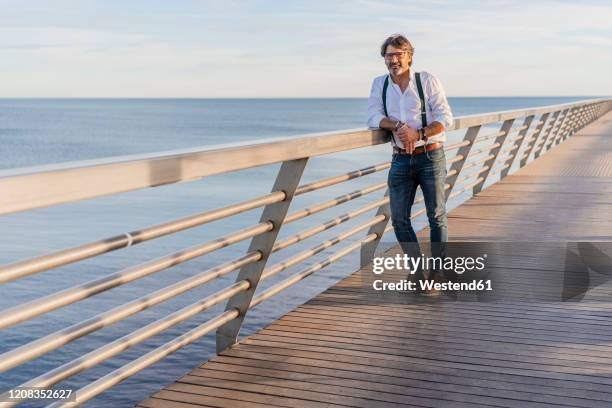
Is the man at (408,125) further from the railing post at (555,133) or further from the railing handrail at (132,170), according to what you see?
the railing post at (555,133)

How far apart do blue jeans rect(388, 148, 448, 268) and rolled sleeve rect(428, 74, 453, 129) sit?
0.22 m

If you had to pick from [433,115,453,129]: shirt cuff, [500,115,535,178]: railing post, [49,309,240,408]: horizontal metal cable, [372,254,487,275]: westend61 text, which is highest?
[500,115,535,178]: railing post

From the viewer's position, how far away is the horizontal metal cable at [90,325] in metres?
2.62

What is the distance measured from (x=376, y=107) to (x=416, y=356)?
169cm

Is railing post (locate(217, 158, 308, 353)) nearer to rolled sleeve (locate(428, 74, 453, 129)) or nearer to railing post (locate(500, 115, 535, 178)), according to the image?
rolled sleeve (locate(428, 74, 453, 129))

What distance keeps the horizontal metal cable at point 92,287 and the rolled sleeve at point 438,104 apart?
1.65 metres

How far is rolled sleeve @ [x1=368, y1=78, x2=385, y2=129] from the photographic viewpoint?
5.20 metres

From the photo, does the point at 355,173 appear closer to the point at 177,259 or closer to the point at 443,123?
the point at 443,123

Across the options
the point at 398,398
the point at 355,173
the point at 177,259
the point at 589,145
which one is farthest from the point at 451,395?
the point at 589,145

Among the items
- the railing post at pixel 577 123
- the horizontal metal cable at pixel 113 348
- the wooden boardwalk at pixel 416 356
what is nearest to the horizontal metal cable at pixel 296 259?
the horizontal metal cable at pixel 113 348

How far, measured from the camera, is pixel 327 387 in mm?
3723

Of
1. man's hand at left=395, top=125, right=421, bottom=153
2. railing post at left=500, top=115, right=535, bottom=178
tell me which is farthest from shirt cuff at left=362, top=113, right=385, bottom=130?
railing post at left=500, top=115, right=535, bottom=178

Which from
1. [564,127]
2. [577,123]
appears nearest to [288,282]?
[564,127]

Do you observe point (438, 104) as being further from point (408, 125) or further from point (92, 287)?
point (92, 287)
